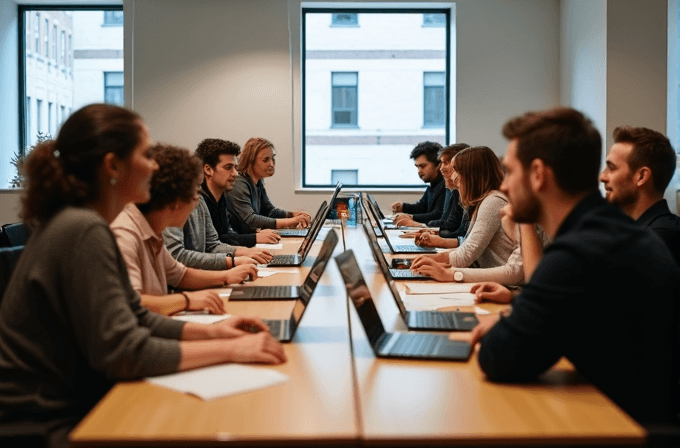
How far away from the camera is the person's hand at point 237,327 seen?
1.93 m

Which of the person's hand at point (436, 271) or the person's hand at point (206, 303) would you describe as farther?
the person's hand at point (436, 271)

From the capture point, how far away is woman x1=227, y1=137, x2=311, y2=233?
6.21 meters

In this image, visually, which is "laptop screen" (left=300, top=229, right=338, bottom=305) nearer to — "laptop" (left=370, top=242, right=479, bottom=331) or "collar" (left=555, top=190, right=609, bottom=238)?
"laptop" (left=370, top=242, right=479, bottom=331)

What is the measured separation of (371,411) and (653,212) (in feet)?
6.85

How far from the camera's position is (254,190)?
6.53 m

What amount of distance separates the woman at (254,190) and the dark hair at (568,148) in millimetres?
4385

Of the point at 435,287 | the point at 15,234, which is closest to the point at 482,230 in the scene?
the point at 435,287

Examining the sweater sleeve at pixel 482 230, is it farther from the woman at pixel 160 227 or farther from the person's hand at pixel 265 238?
the person's hand at pixel 265 238

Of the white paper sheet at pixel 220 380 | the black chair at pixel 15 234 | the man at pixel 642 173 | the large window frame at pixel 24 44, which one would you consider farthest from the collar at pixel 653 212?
the large window frame at pixel 24 44

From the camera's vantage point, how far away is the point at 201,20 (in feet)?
26.1

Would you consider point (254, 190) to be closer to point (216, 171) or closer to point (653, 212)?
point (216, 171)

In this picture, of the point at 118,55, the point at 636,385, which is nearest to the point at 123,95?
the point at 118,55

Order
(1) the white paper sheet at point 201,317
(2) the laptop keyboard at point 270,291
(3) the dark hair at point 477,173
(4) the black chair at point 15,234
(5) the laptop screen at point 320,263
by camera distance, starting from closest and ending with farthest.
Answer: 1. (5) the laptop screen at point 320,263
2. (1) the white paper sheet at point 201,317
3. (2) the laptop keyboard at point 270,291
4. (4) the black chair at point 15,234
5. (3) the dark hair at point 477,173

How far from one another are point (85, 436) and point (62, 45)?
8.03 metres
